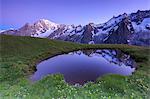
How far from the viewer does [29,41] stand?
67750mm

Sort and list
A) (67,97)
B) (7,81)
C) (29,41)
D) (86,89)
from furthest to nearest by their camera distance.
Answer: (29,41) → (7,81) → (86,89) → (67,97)

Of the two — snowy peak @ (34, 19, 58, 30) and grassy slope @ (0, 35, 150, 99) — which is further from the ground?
snowy peak @ (34, 19, 58, 30)

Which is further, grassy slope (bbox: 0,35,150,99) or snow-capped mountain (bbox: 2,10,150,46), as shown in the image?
snow-capped mountain (bbox: 2,10,150,46)

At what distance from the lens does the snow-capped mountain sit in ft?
266

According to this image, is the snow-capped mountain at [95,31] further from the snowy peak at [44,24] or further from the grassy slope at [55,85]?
the grassy slope at [55,85]

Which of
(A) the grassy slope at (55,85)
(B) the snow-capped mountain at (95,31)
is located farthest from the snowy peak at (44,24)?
(A) the grassy slope at (55,85)

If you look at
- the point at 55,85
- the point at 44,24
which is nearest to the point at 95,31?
the point at 44,24

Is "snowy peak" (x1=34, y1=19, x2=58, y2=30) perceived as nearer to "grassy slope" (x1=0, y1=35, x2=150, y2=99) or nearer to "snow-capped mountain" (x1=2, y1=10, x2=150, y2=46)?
"snow-capped mountain" (x1=2, y1=10, x2=150, y2=46)

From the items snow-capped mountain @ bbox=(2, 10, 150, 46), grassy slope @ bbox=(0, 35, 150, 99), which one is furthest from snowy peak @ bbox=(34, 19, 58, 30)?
grassy slope @ bbox=(0, 35, 150, 99)

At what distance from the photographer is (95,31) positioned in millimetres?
102812

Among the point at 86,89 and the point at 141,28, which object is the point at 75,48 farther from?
the point at 141,28

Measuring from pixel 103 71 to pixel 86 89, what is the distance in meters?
15.1

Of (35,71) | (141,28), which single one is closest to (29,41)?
(35,71)

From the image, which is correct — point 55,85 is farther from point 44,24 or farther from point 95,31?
point 95,31
